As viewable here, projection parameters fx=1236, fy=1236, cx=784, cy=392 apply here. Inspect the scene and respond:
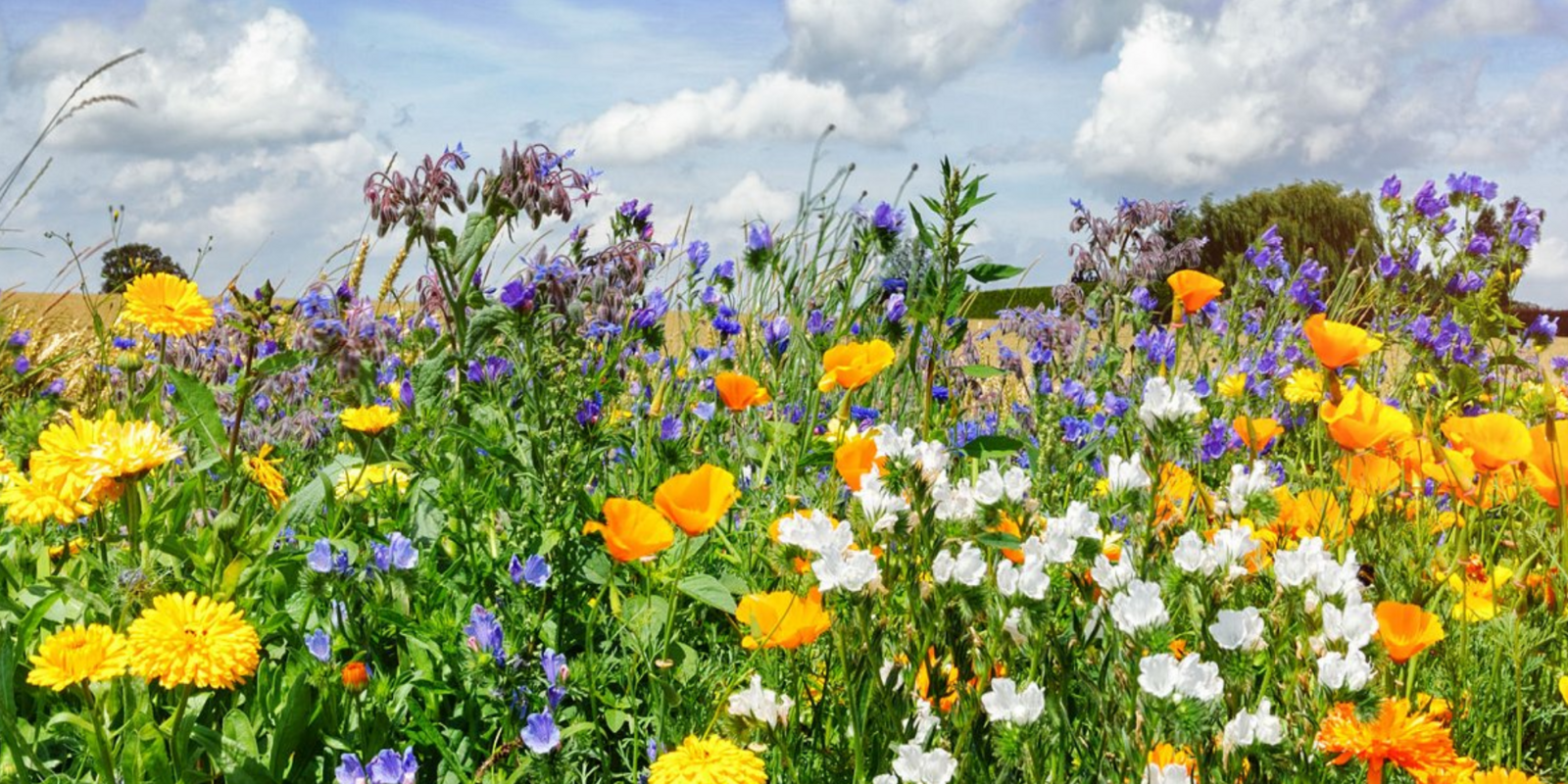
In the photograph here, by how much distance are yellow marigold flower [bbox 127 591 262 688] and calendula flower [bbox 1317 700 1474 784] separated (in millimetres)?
1307

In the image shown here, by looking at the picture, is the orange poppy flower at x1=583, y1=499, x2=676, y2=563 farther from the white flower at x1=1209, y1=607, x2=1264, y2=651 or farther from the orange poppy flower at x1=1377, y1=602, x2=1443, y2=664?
the orange poppy flower at x1=1377, y1=602, x2=1443, y2=664

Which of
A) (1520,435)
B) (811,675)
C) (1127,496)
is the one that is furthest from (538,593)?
(1520,435)

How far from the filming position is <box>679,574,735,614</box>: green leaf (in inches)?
85.4

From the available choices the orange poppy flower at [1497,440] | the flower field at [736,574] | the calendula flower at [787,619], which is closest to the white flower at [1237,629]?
the flower field at [736,574]

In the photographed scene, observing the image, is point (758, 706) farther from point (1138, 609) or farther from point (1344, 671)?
point (1344, 671)

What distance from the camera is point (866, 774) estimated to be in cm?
157

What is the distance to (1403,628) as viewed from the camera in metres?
1.54

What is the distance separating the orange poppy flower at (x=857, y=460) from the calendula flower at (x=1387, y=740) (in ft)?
2.22

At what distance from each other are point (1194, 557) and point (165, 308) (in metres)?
1.94

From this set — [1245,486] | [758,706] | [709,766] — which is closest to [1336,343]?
[1245,486]

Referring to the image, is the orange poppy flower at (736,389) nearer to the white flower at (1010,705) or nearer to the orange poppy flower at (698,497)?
the orange poppy flower at (698,497)

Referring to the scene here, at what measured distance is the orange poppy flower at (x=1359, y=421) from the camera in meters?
2.01

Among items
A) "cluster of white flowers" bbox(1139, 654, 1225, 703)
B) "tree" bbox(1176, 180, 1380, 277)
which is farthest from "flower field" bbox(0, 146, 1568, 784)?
"tree" bbox(1176, 180, 1380, 277)

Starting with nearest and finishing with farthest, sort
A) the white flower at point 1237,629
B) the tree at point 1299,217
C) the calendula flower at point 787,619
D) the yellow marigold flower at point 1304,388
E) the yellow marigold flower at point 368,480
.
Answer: the white flower at point 1237,629 → the calendula flower at point 787,619 → the yellow marigold flower at point 368,480 → the yellow marigold flower at point 1304,388 → the tree at point 1299,217
